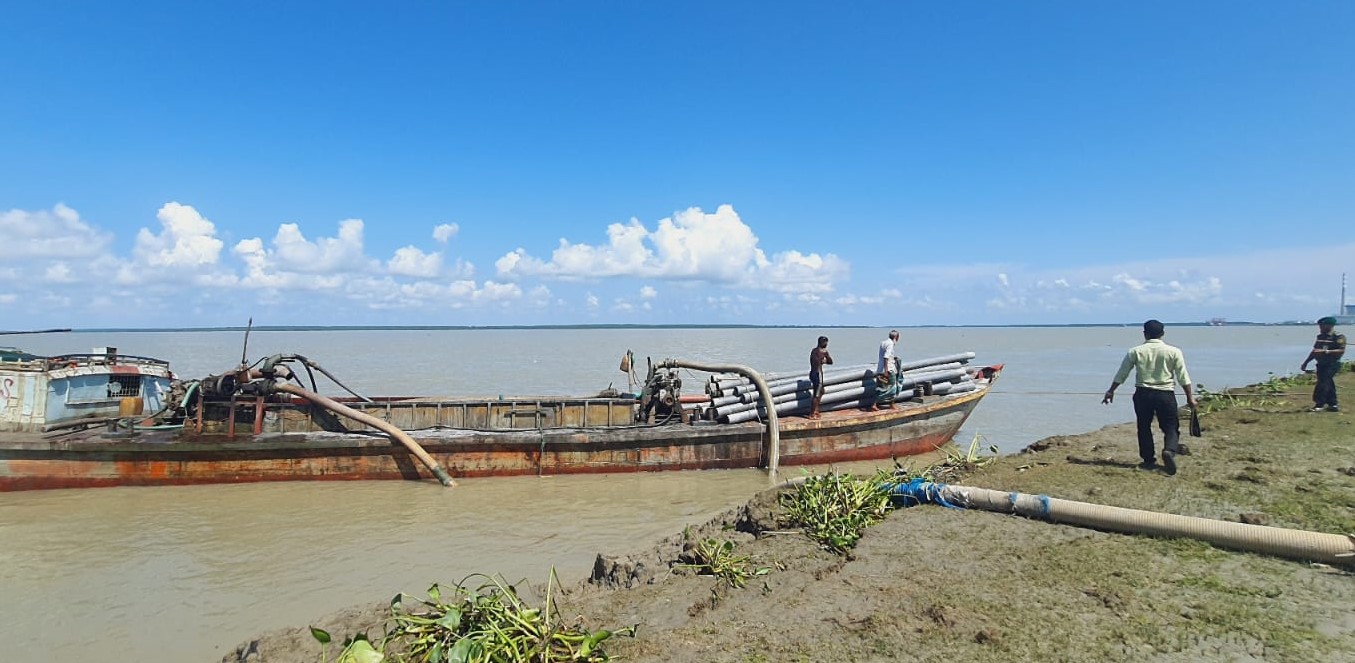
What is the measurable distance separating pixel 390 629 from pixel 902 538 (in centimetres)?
432

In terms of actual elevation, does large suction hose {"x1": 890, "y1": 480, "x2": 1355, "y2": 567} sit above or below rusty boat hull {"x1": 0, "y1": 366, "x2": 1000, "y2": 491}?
above

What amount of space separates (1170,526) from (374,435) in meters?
12.3

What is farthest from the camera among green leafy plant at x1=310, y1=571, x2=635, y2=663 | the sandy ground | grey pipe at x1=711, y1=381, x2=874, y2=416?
grey pipe at x1=711, y1=381, x2=874, y2=416

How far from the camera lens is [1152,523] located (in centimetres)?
535

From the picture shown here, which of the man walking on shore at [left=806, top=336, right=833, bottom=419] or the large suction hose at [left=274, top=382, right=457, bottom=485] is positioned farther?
the man walking on shore at [left=806, top=336, right=833, bottom=419]

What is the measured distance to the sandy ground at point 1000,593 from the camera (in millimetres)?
3891

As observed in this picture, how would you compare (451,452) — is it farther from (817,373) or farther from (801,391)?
(817,373)

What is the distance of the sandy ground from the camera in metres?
3.89

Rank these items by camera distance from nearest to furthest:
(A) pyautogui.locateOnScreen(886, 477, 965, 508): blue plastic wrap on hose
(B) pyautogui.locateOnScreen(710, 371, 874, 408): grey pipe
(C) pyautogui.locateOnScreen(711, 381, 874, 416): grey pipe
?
(A) pyautogui.locateOnScreen(886, 477, 965, 508): blue plastic wrap on hose → (C) pyautogui.locateOnScreen(711, 381, 874, 416): grey pipe → (B) pyautogui.locateOnScreen(710, 371, 874, 408): grey pipe

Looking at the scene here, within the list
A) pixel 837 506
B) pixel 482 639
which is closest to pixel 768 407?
pixel 837 506

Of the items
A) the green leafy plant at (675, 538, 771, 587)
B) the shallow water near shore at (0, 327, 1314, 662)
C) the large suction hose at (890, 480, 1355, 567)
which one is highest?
the large suction hose at (890, 480, 1355, 567)

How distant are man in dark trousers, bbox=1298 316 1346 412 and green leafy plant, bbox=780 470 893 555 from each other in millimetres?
9674

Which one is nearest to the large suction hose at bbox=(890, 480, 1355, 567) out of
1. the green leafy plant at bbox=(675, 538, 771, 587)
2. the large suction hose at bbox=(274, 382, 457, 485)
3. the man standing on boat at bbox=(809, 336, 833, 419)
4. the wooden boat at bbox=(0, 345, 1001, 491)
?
the green leafy plant at bbox=(675, 538, 771, 587)

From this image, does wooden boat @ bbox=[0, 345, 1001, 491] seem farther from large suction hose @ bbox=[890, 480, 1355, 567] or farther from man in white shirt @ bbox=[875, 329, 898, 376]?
large suction hose @ bbox=[890, 480, 1355, 567]
